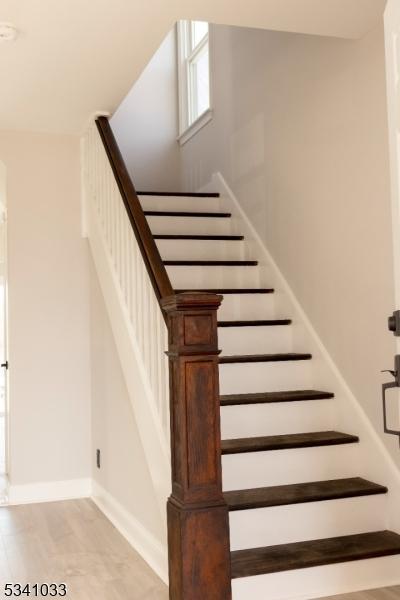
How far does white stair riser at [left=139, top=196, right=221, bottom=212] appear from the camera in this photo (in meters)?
5.41

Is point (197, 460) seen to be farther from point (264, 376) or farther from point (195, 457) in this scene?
point (264, 376)

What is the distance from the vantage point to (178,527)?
262 centimetres

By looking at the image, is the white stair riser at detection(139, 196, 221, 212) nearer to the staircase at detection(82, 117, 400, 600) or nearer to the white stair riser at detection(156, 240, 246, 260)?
the white stair riser at detection(156, 240, 246, 260)

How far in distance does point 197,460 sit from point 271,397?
3.38 feet

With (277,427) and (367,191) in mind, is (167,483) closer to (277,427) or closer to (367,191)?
(277,427)

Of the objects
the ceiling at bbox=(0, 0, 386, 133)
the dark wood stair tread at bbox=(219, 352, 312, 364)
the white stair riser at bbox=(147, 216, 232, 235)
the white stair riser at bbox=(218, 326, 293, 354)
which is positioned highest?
the ceiling at bbox=(0, 0, 386, 133)

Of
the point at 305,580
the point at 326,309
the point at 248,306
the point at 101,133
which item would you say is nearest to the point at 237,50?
the point at 101,133

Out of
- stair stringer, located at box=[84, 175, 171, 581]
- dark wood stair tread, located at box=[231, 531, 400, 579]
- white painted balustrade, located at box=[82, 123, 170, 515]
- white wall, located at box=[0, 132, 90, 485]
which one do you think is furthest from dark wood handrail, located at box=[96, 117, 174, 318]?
dark wood stair tread, located at box=[231, 531, 400, 579]

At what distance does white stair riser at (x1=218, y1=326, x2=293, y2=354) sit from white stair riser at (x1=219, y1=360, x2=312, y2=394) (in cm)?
23

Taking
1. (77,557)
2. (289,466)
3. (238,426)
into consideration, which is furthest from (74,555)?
(289,466)

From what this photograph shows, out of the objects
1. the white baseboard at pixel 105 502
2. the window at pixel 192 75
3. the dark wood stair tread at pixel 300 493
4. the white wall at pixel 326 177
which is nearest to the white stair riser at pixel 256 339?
the white wall at pixel 326 177

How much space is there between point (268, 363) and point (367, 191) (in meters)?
1.10

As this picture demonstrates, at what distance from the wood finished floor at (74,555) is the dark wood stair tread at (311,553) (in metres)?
0.40

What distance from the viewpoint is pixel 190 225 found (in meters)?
5.17
